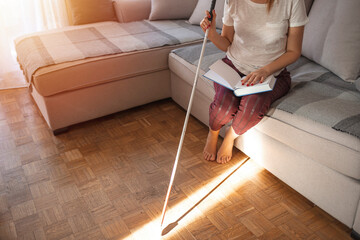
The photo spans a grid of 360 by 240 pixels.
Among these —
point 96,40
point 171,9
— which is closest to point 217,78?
point 96,40

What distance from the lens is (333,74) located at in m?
1.72

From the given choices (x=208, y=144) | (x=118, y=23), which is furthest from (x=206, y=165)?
(x=118, y=23)

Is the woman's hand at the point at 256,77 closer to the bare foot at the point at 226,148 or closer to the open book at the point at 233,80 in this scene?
the open book at the point at 233,80

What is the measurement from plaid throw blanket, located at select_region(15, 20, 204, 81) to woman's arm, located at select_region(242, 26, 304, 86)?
829mm

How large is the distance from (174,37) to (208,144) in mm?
837

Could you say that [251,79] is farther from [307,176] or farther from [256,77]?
[307,176]

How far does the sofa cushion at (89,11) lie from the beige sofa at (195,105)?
63 millimetres

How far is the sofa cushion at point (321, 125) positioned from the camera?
1.24 metres

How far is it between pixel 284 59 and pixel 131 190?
905 mm

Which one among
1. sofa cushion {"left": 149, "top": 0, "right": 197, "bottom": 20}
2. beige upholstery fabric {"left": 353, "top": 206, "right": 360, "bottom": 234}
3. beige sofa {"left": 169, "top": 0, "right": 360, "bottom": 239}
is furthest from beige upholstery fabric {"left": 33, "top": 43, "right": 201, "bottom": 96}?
beige upholstery fabric {"left": 353, "top": 206, "right": 360, "bottom": 234}

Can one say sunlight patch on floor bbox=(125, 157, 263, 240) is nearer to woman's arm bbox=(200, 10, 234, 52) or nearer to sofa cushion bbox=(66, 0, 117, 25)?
woman's arm bbox=(200, 10, 234, 52)

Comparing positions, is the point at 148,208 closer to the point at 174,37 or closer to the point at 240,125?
the point at 240,125

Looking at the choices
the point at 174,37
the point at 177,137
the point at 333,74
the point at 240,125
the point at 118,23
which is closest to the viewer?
the point at 240,125

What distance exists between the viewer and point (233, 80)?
1.51 meters
